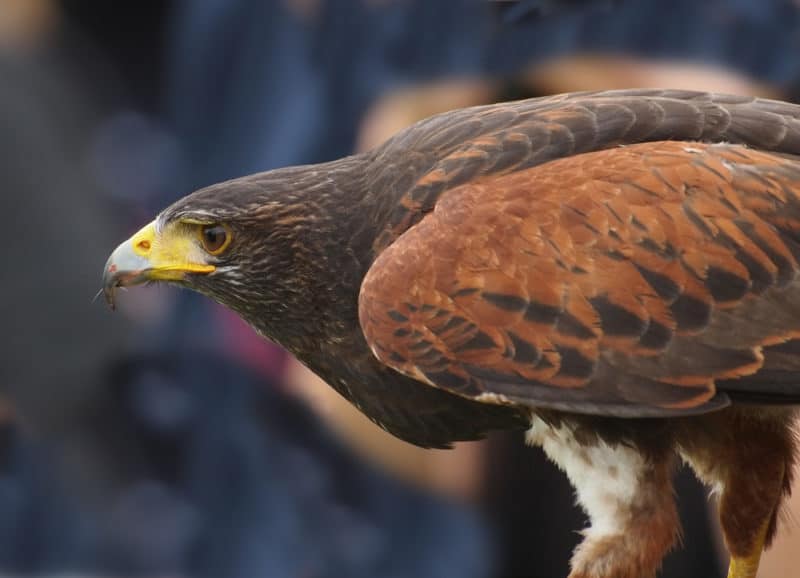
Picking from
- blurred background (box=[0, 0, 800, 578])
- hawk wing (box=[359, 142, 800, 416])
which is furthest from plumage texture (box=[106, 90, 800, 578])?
blurred background (box=[0, 0, 800, 578])

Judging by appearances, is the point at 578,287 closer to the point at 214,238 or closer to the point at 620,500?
the point at 620,500

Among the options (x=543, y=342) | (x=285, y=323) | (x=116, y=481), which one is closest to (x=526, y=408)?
(x=543, y=342)

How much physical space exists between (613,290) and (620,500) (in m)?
0.39

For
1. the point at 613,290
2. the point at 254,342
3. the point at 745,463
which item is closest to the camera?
the point at 613,290

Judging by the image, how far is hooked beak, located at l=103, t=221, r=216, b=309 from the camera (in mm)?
2029

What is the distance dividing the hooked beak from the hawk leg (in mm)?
632

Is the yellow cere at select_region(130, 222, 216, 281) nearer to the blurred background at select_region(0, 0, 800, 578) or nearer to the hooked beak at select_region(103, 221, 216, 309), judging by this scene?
the hooked beak at select_region(103, 221, 216, 309)

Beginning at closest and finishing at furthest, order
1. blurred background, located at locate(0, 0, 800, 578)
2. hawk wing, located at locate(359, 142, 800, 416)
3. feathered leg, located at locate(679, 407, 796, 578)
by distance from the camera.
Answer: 1. hawk wing, located at locate(359, 142, 800, 416)
2. feathered leg, located at locate(679, 407, 796, 578)
3. blurred background, located at locate(0, 0, 800, 578)

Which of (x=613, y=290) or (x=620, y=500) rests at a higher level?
(x=613, y=290)

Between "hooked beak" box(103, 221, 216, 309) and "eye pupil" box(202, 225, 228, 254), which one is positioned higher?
"eye pupil" box(202, 225, 228, 254)

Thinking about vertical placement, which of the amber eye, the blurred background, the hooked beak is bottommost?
the blurred background

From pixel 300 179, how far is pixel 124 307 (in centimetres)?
166

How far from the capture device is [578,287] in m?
1.80

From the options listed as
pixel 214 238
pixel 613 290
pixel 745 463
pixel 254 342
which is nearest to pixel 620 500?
pixel 745 463
